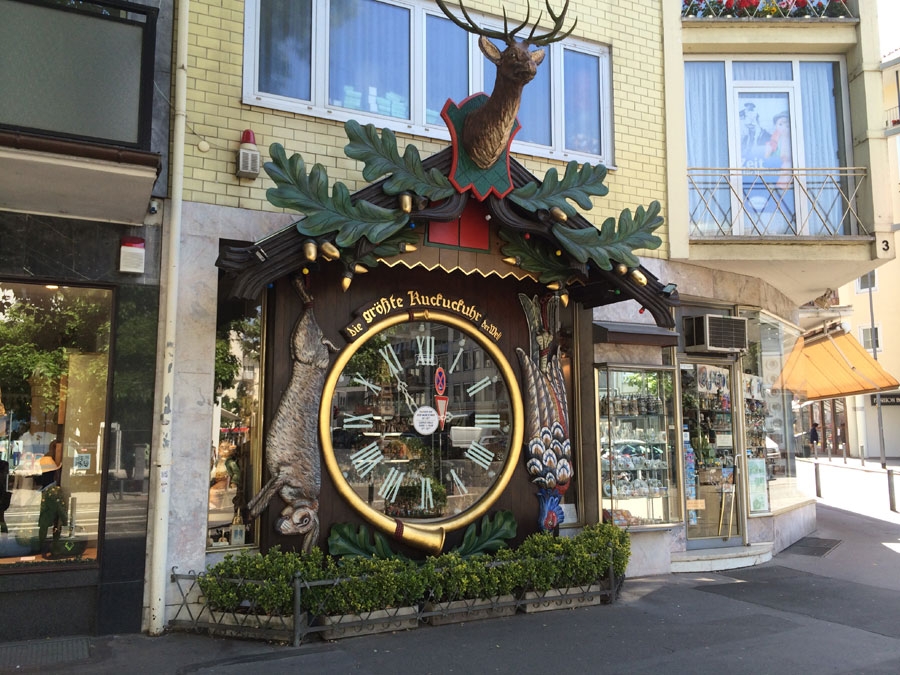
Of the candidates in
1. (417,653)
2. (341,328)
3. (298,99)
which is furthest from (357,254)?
(417,653)

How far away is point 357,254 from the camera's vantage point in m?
6.62

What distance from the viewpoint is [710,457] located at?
1024 centimetres

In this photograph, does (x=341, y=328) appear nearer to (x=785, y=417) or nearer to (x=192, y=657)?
(x=192, y=657)

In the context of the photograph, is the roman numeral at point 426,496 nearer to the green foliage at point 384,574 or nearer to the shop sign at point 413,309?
the green foliage at point 384,574

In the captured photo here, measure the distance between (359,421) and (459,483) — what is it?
1.25 meters

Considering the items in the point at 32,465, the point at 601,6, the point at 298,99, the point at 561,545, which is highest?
the point at 601,6

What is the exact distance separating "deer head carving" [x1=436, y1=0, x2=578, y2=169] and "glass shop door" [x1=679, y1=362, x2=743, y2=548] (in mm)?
4817

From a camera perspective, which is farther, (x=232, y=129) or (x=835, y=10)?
(x=835, y=10)

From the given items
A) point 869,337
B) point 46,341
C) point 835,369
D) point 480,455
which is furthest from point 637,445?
point 869,337

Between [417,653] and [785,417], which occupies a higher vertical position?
[785,417]

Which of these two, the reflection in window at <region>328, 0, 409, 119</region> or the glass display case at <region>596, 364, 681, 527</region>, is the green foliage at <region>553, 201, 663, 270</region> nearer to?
the glass display case at <region>596, 364, 681, 527</region>

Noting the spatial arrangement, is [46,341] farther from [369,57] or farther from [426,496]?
[369,57]

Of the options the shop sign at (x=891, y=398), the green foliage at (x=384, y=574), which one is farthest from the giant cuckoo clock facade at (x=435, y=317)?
the shop sign at (x=891, y=398)

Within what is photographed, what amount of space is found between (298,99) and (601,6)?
438 centimetres
